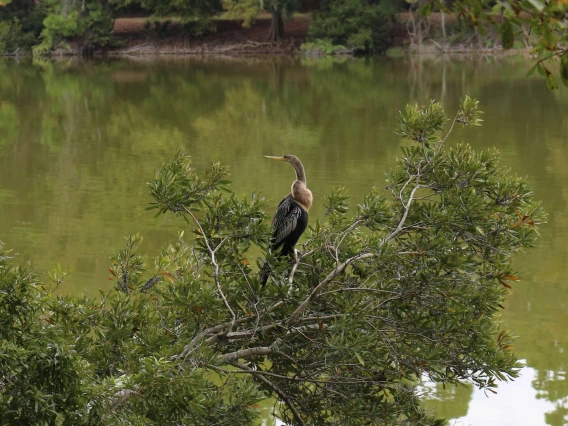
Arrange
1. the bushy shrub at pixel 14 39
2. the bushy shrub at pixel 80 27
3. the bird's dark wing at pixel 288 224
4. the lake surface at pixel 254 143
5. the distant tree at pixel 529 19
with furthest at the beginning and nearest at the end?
1. the bushy shrub at pixel 14 39
2. the bushy shrub at pixel 80 27
3. the lake surface at pixel 254 143
4. the bird's dark wing at pixel 288 224
5. the distant tree at pixel 529 19

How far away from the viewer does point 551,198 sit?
14070 mm

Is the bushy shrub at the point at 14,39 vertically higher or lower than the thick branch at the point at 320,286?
lower

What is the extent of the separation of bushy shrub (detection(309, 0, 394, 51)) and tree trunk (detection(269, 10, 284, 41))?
151 centimetres

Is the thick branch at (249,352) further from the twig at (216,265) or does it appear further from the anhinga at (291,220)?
the anhinga at (291,220)

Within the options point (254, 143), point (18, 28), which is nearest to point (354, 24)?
point (18, 28)

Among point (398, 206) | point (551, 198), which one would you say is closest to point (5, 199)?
point (551, 198)

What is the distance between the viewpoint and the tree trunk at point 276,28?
Result: 1604 inches

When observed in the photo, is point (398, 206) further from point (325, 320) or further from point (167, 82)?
point (167, 82)

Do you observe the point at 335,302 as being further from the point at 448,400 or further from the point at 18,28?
the point at 18,28

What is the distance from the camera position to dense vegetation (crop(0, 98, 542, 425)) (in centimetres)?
415

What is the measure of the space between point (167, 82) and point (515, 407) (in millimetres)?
23979

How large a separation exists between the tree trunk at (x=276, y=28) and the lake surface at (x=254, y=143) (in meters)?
4.77

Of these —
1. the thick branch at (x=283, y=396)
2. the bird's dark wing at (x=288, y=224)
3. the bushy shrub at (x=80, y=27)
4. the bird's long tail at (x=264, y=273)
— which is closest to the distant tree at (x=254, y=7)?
the bushy shrub at (x=80, y=27)

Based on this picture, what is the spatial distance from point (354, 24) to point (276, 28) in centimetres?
395
